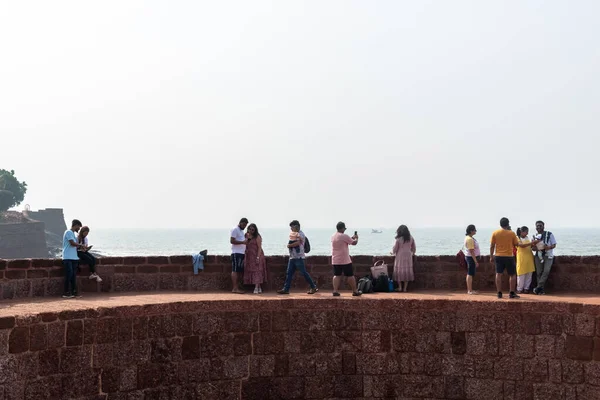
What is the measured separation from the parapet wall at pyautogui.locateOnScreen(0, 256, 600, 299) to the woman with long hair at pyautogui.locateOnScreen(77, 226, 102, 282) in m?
0.15

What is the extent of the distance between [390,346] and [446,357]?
36.1 inches

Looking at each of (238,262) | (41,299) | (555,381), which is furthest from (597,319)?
(41,299)

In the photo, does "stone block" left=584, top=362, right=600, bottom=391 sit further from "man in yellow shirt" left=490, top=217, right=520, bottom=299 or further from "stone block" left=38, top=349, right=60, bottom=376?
"stone block" left=38, top=349, right=60, bottom=376

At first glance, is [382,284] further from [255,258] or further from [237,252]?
[237,252]

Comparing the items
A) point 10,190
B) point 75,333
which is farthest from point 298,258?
point 10,190

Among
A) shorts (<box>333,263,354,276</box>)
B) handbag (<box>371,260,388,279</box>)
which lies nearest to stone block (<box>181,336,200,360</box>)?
shorts (<box>333,263,354,276</box>)

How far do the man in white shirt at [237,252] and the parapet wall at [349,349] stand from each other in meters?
1.61

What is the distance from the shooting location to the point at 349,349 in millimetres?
12281

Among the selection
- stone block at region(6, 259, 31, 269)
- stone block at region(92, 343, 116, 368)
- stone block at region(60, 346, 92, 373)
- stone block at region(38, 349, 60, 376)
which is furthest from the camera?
stone block at region(6, 259, 31, 269)

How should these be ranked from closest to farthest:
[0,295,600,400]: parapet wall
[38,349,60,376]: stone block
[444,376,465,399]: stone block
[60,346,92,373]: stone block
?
[38,349,60,376]: stone block
[60,346,92,373]: stone block
[0,295,600,400]: parapet wall
[444,376,465,399]: stone block

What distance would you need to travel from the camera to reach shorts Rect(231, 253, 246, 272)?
13703 millimetres

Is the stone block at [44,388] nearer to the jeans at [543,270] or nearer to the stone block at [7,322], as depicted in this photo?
the stone block at [7,322]

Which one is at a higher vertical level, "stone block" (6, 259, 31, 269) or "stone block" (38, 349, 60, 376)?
"stone block" (6, 259, 31, 269)

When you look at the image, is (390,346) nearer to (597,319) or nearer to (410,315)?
(410,315)
